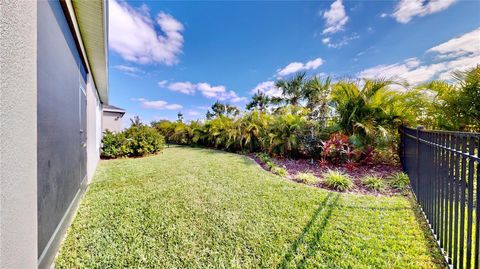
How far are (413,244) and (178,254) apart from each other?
2611mm

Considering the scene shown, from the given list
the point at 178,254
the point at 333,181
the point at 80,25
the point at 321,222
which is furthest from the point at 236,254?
the point at 80,25

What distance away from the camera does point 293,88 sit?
1605cm

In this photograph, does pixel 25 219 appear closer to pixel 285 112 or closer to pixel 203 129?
pixel 285 112

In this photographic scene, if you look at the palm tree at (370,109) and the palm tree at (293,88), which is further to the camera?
the palm tree at (293,88)

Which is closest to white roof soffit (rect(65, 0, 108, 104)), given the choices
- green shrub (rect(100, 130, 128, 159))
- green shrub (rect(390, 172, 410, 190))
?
green shrub (rect(100, 130, 128, 159))

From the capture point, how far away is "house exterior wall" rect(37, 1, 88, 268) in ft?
5.07

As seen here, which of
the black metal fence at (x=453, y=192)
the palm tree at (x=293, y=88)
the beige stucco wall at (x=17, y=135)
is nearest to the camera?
the beige stucco wall at (x=17, y=135)

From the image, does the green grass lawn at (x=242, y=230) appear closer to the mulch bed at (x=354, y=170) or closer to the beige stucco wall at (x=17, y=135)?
the mulch bed at (x=354, y=170)

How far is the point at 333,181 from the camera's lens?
3.72 meters

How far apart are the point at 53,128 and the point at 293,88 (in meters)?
16.3

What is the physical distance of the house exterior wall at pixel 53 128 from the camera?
1.55 meters

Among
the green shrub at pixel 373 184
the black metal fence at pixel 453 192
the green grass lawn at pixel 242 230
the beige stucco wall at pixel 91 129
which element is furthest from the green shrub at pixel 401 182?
the beige stucco wall at pixel 91 129

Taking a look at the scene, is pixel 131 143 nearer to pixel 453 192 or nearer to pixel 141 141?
pixel 141 141

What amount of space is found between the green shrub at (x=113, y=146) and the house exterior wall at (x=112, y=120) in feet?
13.7
